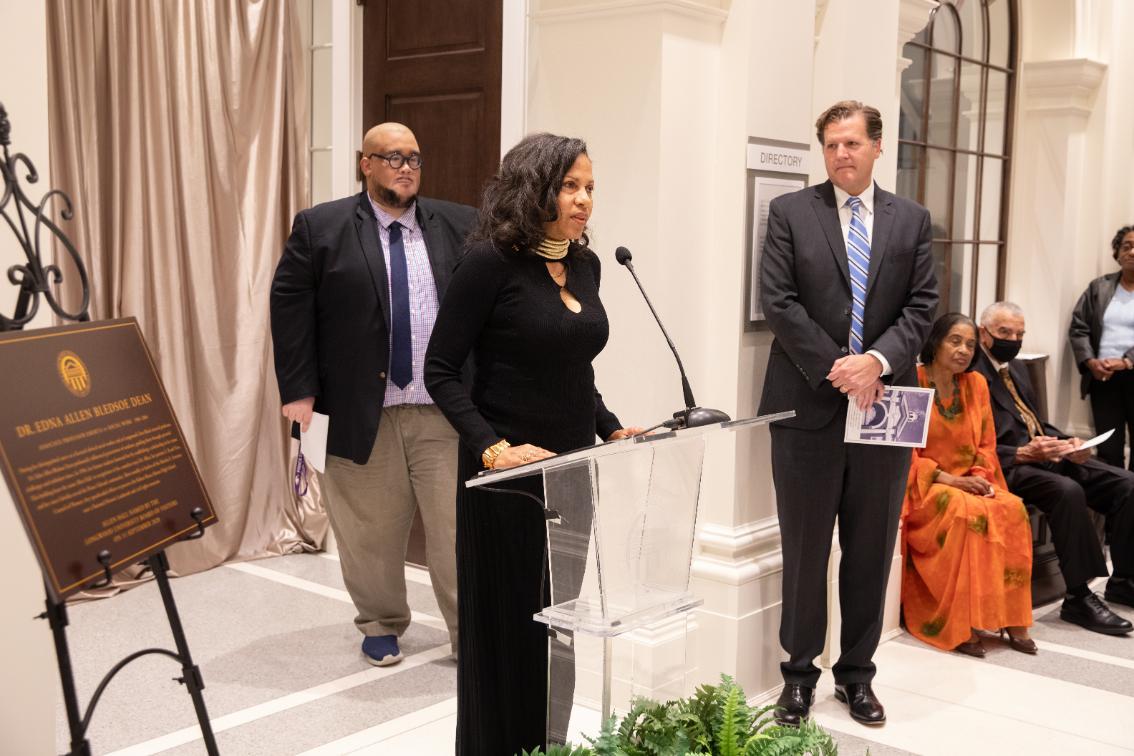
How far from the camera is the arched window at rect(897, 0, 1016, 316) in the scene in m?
5.85

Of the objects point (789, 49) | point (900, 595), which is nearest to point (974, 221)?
point (900, 595)

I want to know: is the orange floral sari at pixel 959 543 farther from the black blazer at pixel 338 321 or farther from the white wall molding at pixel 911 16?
the black blazer at pixel 338 321

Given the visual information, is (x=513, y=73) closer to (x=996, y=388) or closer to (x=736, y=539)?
(x=736, y=539)

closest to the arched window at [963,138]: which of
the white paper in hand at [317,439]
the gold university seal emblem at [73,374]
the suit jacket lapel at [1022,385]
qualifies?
the suit jacket lapel at [1022,385]

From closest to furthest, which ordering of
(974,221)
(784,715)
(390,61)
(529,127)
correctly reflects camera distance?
(784,715)
(529,127)
(390,61)
(974,221)

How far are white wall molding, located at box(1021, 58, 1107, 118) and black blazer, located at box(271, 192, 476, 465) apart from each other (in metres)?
4.31

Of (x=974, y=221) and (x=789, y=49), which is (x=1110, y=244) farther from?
(x=789, y=49)

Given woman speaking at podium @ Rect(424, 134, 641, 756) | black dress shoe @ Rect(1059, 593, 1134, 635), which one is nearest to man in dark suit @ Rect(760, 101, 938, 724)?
woman speaking at podium @ Rect(424, 134, 641, 756)

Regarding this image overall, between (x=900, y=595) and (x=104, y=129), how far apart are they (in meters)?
3.53

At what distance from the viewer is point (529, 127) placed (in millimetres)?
3656

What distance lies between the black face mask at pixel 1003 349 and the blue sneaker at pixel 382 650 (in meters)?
2.82

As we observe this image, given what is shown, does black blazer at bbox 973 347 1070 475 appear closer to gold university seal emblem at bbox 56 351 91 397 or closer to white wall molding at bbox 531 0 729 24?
white wall molding at bbox 531 0 729 24

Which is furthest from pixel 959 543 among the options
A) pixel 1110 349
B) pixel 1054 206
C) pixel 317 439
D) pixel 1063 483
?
pixel 1054 206

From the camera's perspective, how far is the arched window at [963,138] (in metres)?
5.85
